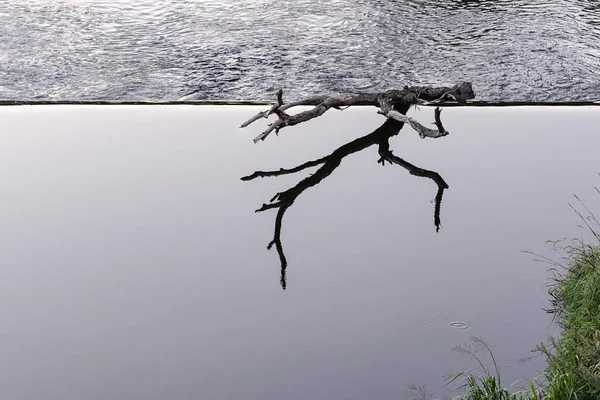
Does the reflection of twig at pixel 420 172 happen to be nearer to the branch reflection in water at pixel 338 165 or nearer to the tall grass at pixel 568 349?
the branch reflection in water at pixel 338 165

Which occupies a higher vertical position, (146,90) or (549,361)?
(549,361)

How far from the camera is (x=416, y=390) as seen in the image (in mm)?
4855

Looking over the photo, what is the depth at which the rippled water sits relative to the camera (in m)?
9.73

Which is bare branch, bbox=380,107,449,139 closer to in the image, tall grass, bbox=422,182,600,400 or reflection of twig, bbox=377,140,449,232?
reflection of twig, bbox=377,140,449,232

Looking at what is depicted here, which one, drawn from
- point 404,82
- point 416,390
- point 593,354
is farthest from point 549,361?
point 404,82

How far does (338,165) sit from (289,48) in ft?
9.72

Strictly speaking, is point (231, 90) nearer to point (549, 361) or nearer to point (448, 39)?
point (448, 39)

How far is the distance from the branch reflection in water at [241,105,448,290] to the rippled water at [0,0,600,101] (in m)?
1.02

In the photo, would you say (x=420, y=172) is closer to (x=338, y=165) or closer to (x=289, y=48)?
(x=338, y=165)

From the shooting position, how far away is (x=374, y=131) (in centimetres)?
Answer: 878

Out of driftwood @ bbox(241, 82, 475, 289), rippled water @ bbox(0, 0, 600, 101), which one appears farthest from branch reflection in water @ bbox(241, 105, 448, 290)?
rippled water @ bbox(0, 0, 600, 101)

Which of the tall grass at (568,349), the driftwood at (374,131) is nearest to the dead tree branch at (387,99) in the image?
the driftwood at (374,131)

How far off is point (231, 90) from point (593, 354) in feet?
18.7

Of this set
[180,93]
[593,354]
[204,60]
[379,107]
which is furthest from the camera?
[204,60]
